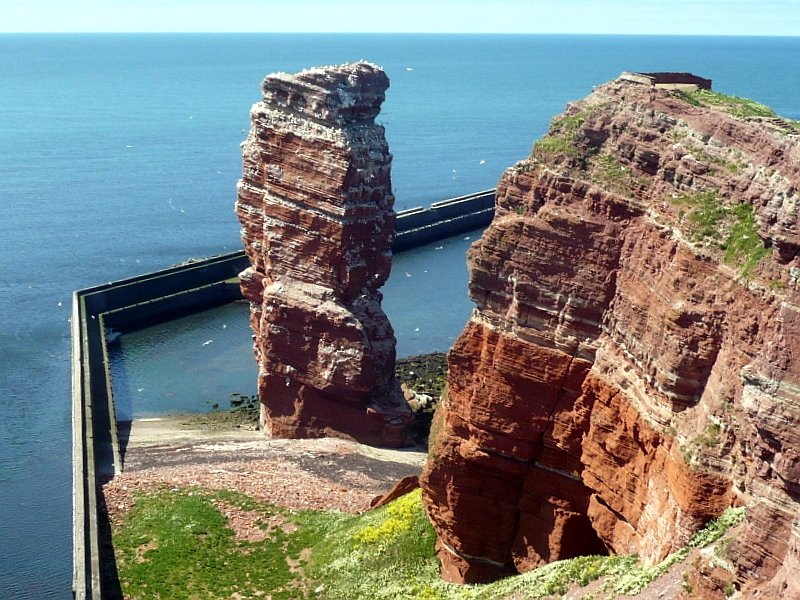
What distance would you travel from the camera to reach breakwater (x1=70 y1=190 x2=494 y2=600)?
132 ft

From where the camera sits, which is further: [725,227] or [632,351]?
[632,351]

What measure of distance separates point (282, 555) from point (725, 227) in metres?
21.9

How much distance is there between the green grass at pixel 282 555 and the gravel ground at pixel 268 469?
104 cm

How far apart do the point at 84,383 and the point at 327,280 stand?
17.7 metres

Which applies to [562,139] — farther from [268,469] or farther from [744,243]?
[268,469]

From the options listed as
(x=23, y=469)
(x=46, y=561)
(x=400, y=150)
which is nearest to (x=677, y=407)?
(x=46, y=561)

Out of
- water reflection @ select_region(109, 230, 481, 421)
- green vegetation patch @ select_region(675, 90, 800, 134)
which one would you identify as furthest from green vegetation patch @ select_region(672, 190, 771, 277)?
water reflection @ select_region(109, 230, 481, 421)

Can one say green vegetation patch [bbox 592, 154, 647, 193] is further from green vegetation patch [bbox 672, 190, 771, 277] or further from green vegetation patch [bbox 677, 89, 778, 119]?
green vegetation patch [bbox 677, 89, 778, 119]

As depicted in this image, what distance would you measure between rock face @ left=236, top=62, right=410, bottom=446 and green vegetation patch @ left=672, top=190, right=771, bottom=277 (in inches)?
995

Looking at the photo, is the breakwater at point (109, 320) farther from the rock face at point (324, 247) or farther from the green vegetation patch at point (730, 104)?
the green vegetation patch at point (730, 104)

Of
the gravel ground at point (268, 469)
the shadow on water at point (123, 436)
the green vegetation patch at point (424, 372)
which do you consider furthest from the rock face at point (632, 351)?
the green vegetation patch at point (424, 372)

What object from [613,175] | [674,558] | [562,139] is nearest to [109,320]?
[562,139]

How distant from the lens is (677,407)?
24.4m

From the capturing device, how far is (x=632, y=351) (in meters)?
26.5
